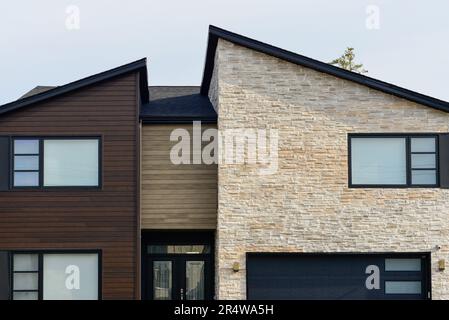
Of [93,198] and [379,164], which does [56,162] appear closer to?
[93,198]

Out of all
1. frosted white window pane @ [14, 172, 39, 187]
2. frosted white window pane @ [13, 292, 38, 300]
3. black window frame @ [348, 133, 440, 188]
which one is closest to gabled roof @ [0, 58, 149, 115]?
frosted white window pane @ [14, 172, 39, 187]

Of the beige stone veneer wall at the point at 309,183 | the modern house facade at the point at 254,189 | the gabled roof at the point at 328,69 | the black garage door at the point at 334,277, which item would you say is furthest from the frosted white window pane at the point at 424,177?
the black garage door at the point at 334,277

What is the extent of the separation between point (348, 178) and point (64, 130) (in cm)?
675

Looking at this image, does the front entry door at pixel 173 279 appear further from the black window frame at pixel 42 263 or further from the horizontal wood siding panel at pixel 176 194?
the black window frame at pixel 42 263

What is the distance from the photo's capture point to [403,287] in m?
19.4

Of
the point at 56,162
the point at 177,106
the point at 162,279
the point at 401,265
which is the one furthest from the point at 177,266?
the point at 401,265

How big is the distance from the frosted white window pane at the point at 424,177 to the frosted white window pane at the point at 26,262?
902cm

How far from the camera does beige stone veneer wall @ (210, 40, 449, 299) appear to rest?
19297 mm

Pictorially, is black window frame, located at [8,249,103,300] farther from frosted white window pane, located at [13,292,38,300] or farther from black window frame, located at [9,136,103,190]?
black window frame, located at [9,136,103,190]

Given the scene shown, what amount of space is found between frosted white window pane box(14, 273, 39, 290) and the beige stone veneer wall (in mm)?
4248

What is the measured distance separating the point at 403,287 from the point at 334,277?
1.62 metres

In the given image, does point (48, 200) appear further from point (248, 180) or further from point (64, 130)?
point (248, 180)
